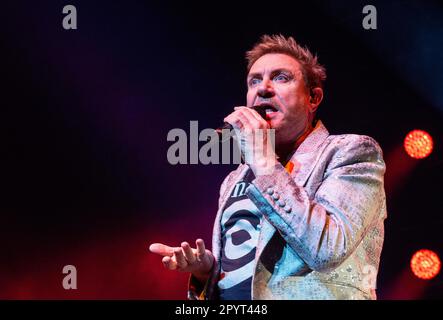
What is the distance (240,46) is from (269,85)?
1.48 meters

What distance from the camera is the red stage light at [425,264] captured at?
316cm

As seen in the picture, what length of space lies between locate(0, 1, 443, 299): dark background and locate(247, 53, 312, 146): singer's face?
120 cm

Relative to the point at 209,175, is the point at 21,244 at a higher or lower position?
lower

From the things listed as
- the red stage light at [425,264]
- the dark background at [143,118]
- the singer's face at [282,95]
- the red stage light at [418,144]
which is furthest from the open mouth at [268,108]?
the red stage light at [425,264]

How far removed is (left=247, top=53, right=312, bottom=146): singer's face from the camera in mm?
1866

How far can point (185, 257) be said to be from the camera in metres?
1.59

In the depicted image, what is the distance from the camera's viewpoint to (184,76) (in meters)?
3.28

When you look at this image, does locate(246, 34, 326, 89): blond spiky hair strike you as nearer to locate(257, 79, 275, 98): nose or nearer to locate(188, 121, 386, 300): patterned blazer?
locate(257, 79, 275, 98): nose

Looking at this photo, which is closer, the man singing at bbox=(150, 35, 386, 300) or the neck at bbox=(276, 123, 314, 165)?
the man singing at bbox=(150, 35, 386, 300)

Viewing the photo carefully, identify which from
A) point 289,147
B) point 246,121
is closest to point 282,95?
point 289,147

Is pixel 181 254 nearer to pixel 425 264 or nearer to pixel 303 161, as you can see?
pixel 303 161

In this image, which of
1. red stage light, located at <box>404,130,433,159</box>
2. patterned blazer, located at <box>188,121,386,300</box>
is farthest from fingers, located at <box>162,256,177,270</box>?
red stage light, located at <box>404,130,433,159</box>
